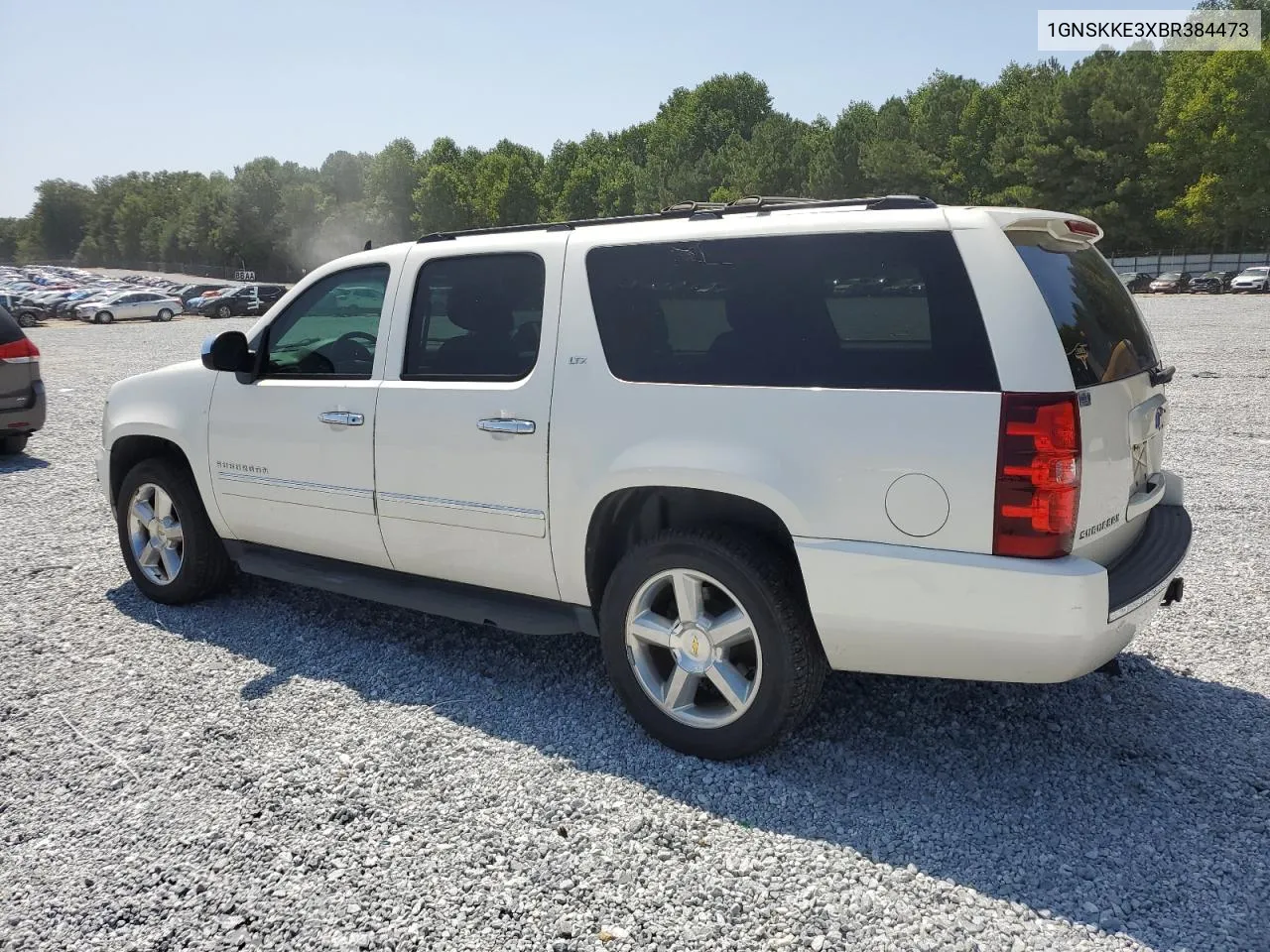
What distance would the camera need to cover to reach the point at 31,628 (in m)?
5.18

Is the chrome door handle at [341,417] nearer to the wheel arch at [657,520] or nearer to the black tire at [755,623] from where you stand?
the wheel arch at [657,520]

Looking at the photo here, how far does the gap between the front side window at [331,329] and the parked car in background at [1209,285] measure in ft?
188

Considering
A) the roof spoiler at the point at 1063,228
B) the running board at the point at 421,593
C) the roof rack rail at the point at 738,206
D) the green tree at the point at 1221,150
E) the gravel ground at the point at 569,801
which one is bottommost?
the gravel ground at the point at 569,801

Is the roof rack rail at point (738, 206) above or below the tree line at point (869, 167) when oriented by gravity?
below

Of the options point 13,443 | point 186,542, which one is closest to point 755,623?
point 186,542

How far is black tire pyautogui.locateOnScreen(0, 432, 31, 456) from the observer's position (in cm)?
1074

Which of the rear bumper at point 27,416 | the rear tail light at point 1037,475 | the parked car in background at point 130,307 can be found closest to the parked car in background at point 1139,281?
the parked car in background at point 130,307

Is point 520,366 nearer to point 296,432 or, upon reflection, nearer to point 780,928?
point 296,432

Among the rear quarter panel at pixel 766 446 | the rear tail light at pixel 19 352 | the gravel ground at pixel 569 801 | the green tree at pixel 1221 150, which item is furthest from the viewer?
the green tree at pixel 1221 150

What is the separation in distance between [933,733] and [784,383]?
1.54 metres

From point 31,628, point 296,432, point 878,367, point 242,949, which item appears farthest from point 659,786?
point 31,628

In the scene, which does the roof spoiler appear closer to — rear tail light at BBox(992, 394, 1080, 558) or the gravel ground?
rear tail light at BBox(992, 394, 1080, 558)

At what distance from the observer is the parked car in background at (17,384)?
10.3 metres

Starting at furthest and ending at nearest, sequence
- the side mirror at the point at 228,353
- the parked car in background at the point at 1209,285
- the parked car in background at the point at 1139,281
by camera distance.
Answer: the parked car in background at the point at 1139,281 < the parked car in background at the point at 1209,285 < the side mirror at the point at 228,353
